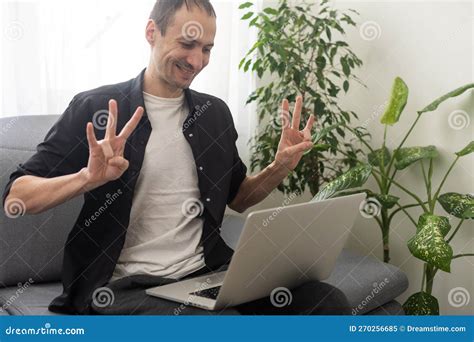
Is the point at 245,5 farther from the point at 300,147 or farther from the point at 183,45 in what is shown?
the point at 300,147

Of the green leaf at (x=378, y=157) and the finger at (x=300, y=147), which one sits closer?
the finger at (x=300, y=147)

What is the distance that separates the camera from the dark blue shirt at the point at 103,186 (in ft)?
5.38

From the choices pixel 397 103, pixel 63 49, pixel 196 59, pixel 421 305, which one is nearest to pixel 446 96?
pixel 397 103

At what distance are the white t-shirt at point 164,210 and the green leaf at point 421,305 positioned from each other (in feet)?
3.43

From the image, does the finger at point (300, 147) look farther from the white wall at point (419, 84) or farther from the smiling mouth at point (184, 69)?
the white wall at point (419, 84)

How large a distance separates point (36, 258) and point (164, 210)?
51 centimetres

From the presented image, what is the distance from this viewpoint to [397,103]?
255cm

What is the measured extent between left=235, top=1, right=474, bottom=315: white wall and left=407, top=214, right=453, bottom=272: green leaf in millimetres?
390

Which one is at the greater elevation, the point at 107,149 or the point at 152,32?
the point at 152,32

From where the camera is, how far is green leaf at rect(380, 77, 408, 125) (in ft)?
8.35

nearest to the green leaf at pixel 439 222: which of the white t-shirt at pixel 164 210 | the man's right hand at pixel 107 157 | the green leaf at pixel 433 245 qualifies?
the green leaf at pixel 433 245

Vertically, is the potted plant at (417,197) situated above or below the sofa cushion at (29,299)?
above

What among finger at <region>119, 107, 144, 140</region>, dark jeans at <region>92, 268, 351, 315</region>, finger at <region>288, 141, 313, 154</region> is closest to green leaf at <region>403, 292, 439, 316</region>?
dark jeans at <region>92, 268, 351, 315</region>

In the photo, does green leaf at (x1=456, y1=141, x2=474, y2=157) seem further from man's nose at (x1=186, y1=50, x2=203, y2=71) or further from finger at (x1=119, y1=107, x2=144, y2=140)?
finger at (x1=119, y1=107, x2=144, y2=140)
